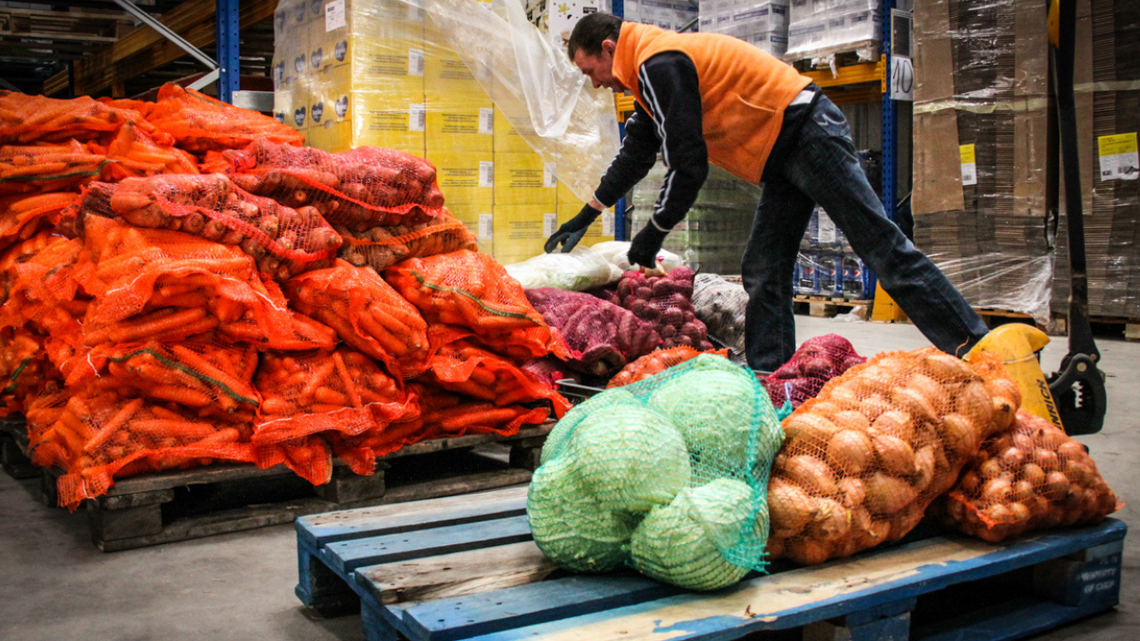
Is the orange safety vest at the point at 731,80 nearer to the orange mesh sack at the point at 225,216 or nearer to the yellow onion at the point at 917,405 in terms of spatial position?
the orange mesh sack at the point at 225,216

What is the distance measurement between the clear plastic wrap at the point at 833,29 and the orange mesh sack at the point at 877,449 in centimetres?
668

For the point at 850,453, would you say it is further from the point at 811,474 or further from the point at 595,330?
the point at 595,330

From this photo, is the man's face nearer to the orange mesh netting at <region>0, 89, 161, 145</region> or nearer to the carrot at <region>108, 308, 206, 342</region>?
the orange mesh netting at <region>0, 89, 161, 145</region>

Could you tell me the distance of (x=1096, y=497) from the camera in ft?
8.95

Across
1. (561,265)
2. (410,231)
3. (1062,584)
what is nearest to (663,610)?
(1062,584)

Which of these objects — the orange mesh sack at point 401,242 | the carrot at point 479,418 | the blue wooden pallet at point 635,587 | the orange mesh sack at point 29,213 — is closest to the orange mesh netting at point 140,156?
the orange mesh sack at point 29,213

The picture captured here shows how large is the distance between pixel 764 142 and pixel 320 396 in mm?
2245

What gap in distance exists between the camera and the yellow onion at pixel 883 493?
241cm

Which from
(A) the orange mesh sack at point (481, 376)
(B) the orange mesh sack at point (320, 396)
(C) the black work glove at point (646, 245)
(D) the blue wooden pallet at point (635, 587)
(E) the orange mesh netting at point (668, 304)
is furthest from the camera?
(E) the orange mesh netting at point (668, 304)

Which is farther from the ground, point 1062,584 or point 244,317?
point 244,317

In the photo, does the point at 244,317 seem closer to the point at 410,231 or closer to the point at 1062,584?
the point at 410,231

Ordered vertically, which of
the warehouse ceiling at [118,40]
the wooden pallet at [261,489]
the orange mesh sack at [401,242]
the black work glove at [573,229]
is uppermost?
the warehouse ceiling at [118,40]

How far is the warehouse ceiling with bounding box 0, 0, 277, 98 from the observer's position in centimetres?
696

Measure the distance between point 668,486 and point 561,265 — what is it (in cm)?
360
